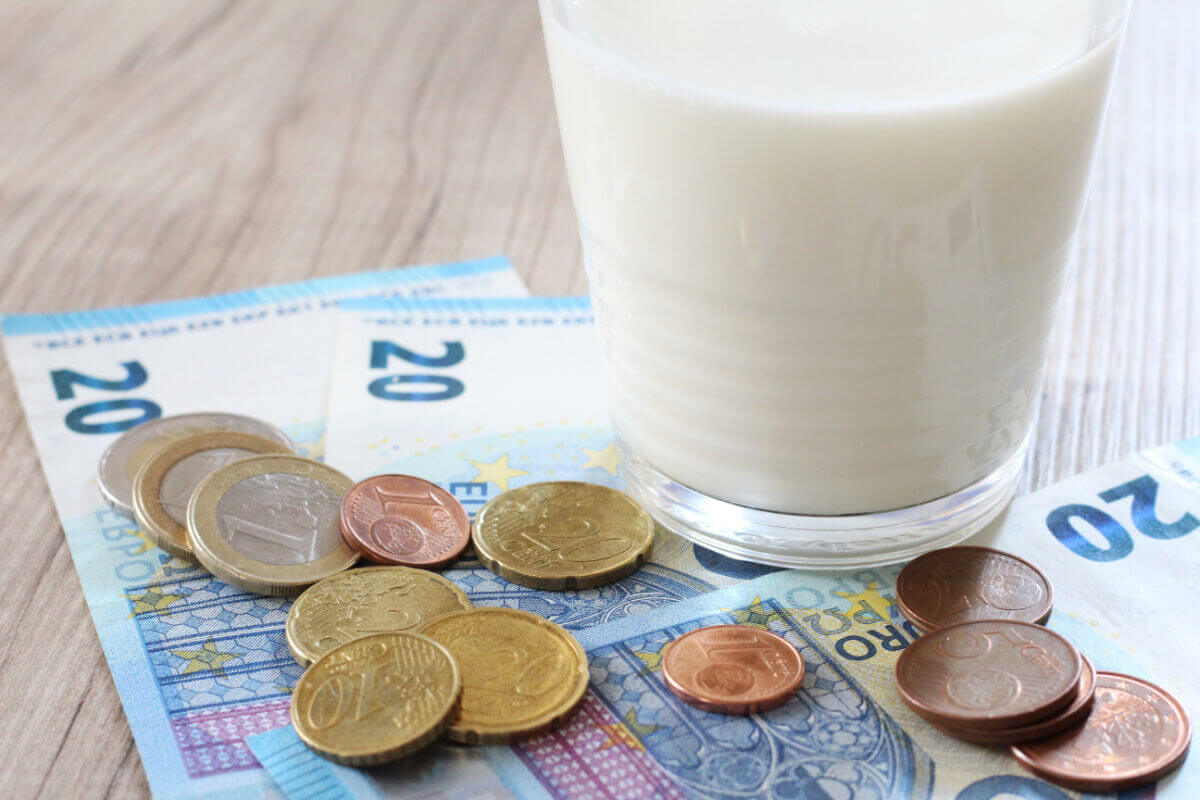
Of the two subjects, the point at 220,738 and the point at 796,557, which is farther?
the point at 796,557

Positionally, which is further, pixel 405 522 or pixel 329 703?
pixel 405 522

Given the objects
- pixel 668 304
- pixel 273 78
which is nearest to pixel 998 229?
pixel 668 304

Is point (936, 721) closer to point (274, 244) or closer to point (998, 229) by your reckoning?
point (998, 229)

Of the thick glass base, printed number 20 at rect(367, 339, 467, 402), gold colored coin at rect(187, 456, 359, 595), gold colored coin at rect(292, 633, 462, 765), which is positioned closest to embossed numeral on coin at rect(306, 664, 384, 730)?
gold colored coin at rect(292, 633, 462, 765)

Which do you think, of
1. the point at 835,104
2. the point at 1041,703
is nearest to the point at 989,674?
the point at 1041,703

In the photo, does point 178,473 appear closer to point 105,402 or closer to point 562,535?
point 105,402

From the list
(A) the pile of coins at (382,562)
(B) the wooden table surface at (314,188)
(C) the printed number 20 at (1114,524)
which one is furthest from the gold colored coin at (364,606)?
(C) the printed number 20 at (1114,524)

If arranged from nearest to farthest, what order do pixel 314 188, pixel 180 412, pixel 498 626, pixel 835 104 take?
pixel 835 104
pixel 498 626
pixel 180 412
pixel 314 188
